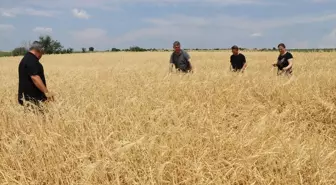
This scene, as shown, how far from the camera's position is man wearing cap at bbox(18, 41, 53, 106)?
18.2 ft

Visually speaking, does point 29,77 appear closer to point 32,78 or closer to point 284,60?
point 32,78

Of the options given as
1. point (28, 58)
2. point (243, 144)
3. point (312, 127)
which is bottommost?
point (312, 127)

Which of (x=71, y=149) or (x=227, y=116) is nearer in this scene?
(x=71, y=149)

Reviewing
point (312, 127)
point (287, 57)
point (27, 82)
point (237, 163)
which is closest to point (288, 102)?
point (312, 127)

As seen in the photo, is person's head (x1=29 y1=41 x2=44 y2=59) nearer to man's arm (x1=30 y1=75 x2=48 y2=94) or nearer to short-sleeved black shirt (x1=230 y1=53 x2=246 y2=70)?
man's arm (x1=30 y1=75 x2=48 y2=94)

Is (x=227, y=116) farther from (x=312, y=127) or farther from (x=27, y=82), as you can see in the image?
(x=27, y=82)

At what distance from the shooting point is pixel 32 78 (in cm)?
555

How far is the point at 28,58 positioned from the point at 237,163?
14.1 feet

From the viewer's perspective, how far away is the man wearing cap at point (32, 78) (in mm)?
5551

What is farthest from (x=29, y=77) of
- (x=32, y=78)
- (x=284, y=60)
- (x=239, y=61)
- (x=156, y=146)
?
(x=284, y=60)

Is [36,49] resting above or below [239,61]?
above

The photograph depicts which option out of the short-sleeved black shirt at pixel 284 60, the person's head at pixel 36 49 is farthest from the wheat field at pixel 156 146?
the short-sleeved black shirt at pixel 284 60

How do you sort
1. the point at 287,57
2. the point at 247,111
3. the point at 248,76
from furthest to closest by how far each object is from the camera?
1. the point at 287,57
2. the point at 248,76
3. the point at 247,111

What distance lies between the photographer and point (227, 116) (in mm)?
3971
